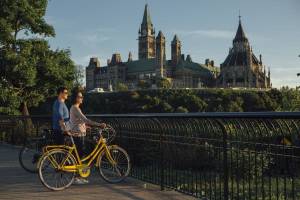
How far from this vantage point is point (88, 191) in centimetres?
907

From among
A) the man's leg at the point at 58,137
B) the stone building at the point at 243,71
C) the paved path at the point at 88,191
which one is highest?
the stone building at the point at 243,71

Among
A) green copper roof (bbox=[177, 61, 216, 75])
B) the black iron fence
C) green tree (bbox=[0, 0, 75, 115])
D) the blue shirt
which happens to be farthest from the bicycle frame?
green copper roof (bbox=[177, 61, 216, 75])

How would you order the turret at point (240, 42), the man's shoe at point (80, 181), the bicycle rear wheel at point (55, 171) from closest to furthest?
1. the bicycle rear wheel at point (55, 171)
2. the man's shoe at point (80, 181)
3. the turret at point (240, 42)

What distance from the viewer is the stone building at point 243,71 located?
171 m

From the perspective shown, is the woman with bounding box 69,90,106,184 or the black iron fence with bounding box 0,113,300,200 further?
Answer: the woman with bounding box 69,90,106,184

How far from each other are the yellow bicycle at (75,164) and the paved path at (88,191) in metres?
0.20

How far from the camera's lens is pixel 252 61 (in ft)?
576

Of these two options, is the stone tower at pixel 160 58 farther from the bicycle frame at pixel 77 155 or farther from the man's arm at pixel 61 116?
the bicycle frame at pixel 77 155

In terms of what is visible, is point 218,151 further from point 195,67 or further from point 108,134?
point 195,67

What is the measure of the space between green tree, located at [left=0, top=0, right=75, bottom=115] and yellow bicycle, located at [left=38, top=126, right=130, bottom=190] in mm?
16705

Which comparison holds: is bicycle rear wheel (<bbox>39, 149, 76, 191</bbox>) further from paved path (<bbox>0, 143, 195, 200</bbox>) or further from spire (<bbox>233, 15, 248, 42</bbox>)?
spire (<bbox>233, 15, 248, 42</bbox>)

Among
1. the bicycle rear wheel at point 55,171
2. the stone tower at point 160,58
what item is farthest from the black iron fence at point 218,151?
the stone tower at point 160,58

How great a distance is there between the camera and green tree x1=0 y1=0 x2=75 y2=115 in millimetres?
25656

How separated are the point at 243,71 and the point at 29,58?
151283 mm
